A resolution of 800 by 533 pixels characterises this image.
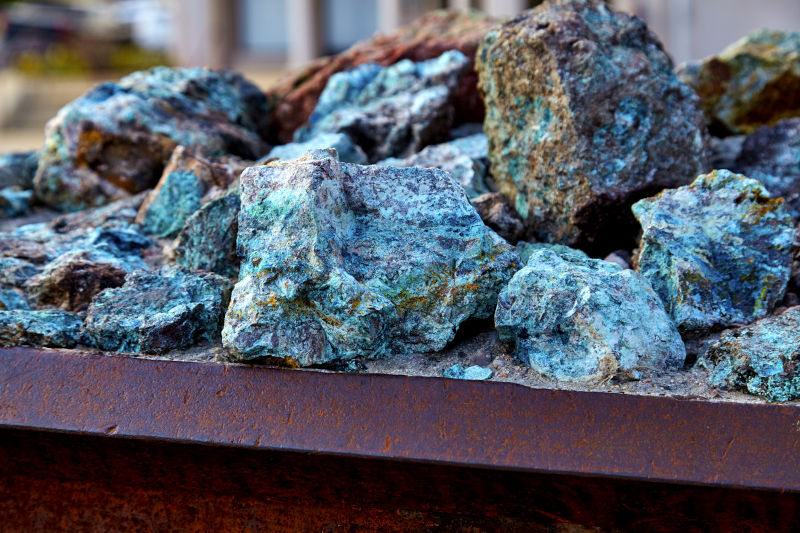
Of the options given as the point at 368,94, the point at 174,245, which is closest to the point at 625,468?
the point at 174,245

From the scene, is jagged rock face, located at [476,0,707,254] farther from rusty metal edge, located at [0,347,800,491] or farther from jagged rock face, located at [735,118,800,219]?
rusty metal edge, located at [0,347,800,491]

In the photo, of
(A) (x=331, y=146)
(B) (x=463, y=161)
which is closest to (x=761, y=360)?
(B) (x=463, y=161)

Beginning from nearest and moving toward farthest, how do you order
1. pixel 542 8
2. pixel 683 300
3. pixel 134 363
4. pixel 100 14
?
pixel 134 363
pixel 683 300
pixel 542 8
pixel 100 14

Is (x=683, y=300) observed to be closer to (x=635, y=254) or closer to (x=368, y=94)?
(x=635, y=254)

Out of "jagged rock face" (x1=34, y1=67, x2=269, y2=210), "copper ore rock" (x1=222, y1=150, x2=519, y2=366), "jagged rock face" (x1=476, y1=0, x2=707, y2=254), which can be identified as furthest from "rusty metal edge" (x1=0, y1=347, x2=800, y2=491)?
"jagged rock face" (x1=34, y1=67, x2=269, y2=210)

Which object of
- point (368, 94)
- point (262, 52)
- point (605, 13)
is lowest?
point (262, 52)
